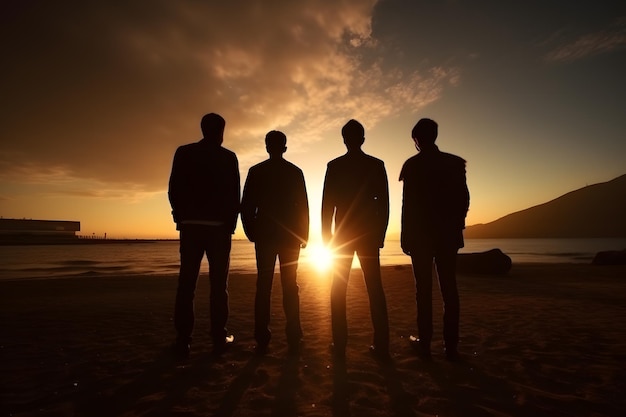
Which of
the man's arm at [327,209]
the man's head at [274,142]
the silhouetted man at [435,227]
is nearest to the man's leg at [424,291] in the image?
the silhouetted man at [435,227]

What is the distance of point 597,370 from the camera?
3504 millimetres

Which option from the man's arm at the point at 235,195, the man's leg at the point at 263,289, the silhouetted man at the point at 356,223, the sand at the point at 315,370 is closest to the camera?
the sand at the point at 315,370

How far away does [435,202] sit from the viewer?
396 centimetres

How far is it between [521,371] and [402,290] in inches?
279

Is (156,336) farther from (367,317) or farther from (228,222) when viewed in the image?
(367,317)

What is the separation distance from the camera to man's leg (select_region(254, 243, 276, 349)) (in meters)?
4.18

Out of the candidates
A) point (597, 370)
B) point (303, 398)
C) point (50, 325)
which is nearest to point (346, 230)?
point (303, 398)

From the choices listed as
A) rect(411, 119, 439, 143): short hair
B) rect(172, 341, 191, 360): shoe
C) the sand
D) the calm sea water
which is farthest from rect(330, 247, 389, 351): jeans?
the calm sea water

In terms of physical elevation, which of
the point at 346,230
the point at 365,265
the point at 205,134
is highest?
the point at 205,134

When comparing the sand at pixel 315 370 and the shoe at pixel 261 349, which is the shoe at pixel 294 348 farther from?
the shoe at pixel 261 349

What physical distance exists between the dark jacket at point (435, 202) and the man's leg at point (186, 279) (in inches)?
99.3

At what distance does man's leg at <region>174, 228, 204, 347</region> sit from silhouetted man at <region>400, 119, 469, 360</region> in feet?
8.25

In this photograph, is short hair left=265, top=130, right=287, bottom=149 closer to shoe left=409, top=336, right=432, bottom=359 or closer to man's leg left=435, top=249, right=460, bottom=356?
man's leg left=435, top=249, right=460, bottom=356

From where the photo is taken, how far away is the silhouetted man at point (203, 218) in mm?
4055
